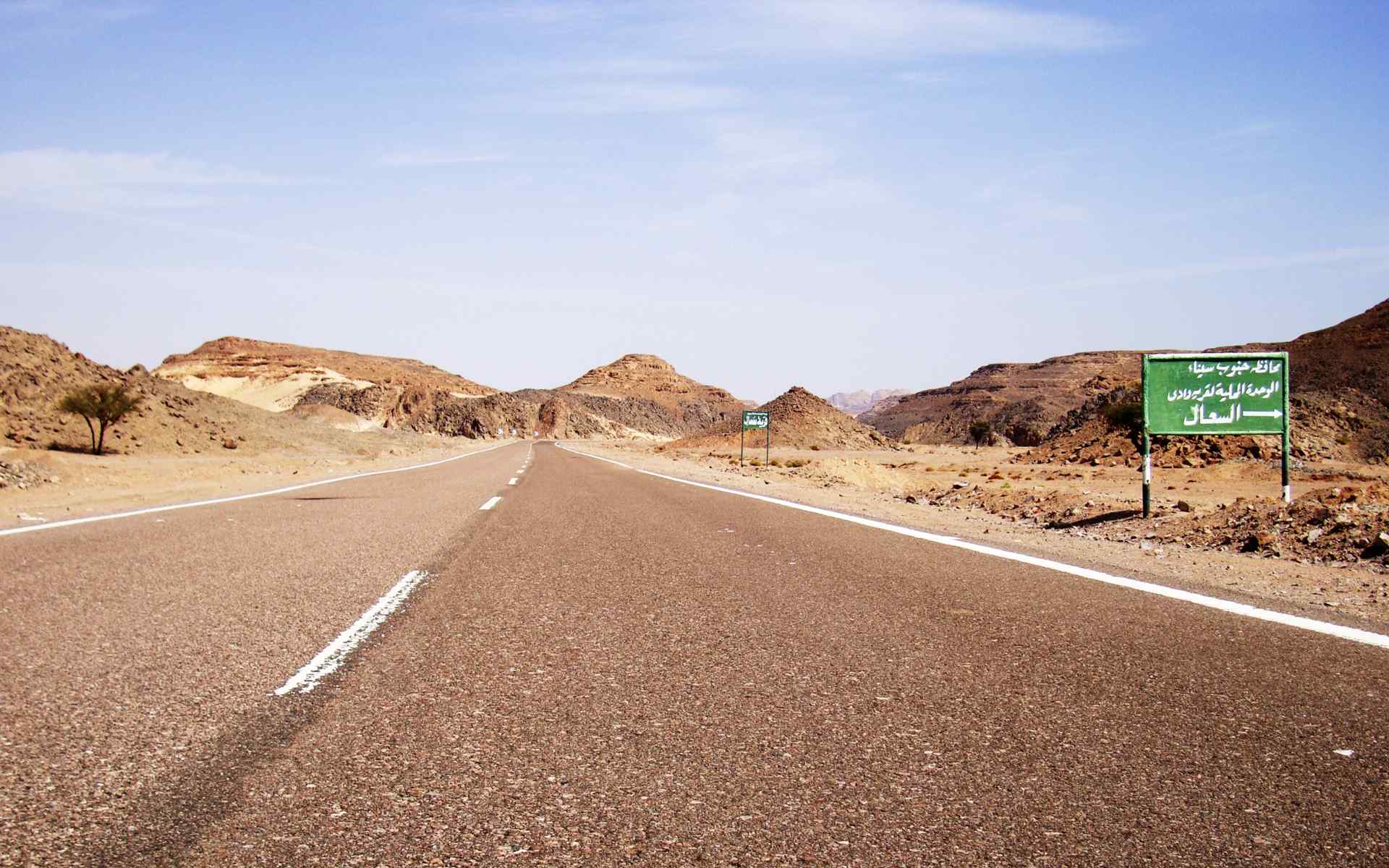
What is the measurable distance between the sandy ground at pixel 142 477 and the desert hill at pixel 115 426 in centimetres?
148

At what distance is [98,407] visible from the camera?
37844mm

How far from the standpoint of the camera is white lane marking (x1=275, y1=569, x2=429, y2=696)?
14.4 ft

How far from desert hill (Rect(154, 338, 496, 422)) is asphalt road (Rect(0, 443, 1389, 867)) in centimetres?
12980

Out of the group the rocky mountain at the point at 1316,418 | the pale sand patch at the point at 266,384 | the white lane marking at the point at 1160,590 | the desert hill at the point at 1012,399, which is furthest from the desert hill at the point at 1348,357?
the pale sand patch at the point at 266,384

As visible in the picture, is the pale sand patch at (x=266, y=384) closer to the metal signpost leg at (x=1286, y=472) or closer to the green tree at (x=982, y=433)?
the green tree at (x=982, y=433)

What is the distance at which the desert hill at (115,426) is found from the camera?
37.5 metres

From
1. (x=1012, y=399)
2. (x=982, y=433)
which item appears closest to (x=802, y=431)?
(x=982, y=433)

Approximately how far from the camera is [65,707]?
13.2 feet

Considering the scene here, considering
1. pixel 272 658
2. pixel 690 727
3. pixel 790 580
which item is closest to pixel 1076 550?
pixel 790 580

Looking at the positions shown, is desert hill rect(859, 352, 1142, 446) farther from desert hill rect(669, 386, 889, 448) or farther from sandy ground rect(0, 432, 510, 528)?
sandy ground rect(0, 432, 510, 528)

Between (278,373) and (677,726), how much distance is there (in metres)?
161

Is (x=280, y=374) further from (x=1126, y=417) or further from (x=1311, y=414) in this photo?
(x=1311, y=414)

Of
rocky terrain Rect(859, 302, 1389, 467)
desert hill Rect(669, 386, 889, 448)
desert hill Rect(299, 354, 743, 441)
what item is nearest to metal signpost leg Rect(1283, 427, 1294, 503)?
rocky terrain Rect(859, 302, 1389, 467)

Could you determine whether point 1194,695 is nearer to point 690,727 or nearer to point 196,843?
point 690,727
